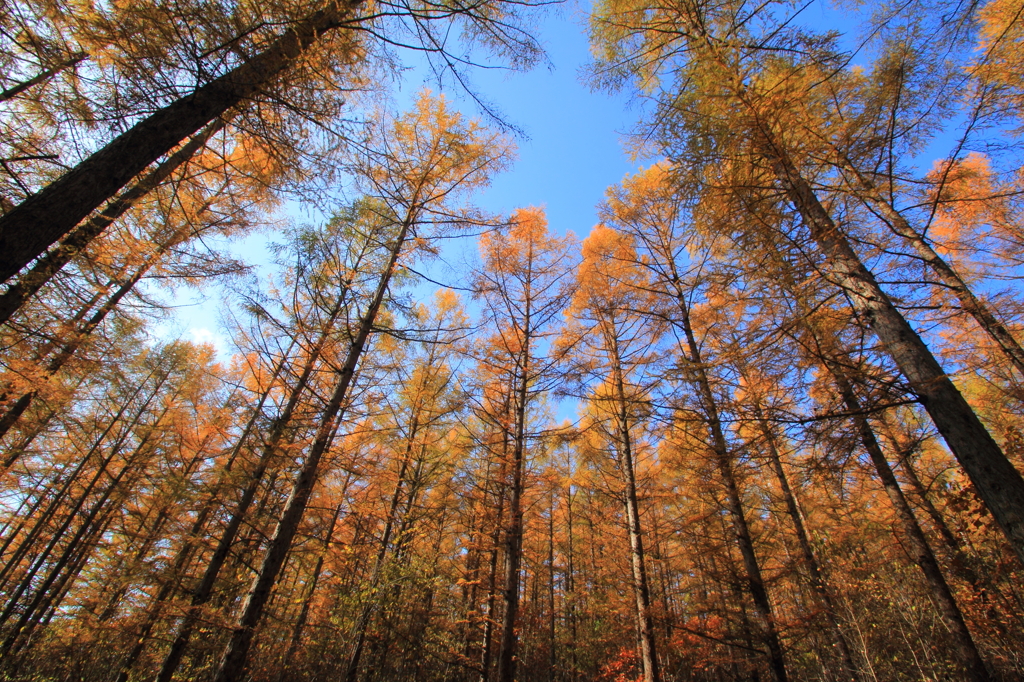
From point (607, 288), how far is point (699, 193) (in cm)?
377

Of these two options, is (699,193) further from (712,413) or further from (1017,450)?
(1017,450)

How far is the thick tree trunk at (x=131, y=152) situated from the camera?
2117mm

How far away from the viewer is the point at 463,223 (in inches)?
222

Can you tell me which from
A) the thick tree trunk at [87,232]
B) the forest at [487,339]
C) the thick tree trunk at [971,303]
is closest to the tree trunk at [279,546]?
the forest at [487,339]

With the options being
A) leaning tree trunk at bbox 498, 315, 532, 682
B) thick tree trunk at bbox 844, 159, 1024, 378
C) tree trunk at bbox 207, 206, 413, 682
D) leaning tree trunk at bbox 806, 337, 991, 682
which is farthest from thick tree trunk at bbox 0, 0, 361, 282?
leaning tree trunk at bbox 806, 337, 991, 682

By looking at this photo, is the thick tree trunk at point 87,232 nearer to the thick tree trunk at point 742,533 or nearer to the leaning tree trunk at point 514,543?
the leaning tree trunk at point 514,543

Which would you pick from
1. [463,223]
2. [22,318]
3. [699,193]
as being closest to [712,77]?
[699,193]

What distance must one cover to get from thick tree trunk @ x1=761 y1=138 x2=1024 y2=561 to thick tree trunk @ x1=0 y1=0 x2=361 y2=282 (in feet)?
12.8

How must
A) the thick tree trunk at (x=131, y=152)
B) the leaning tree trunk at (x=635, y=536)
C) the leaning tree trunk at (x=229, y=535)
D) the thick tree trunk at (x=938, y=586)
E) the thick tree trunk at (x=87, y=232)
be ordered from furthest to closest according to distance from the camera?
the leaning tree trunk at (x=635, y=536) < the leaning tree trunk at (x=229, y=535) < the thick tree trunk at (x=938, y=586) < the thick tree trunk at (x=87, y=232) < the thick tree trunk at (x=131, y=152)

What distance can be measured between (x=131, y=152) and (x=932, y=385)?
19.5ft

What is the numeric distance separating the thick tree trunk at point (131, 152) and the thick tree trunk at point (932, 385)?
391cm

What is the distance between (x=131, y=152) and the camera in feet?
8.27

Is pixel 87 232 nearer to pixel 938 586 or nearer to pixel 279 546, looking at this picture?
pixel 279 546

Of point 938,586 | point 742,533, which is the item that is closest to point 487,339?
point 742,533
